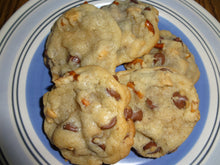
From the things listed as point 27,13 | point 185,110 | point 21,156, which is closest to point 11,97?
point 21,156

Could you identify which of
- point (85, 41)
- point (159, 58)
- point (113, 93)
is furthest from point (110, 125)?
point (159, 58)

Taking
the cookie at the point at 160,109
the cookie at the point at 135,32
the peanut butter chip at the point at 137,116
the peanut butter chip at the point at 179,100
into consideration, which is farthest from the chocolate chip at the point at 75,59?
the peanut butter chip at the point at 179,100

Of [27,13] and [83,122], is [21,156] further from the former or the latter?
[27,13]

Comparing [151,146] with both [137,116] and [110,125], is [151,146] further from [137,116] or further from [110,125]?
[110,125]

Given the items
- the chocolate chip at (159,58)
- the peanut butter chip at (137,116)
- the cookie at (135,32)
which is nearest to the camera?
the peanut butter chip at (137,116)

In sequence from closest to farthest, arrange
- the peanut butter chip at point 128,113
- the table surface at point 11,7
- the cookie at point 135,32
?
1. the peanut butter chip at point 128,113
2. the cookie at point 135,32
3. the table surface at point 11,7

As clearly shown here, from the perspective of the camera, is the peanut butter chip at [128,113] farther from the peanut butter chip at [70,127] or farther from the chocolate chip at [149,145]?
the peanut butter chip at [70,127]
